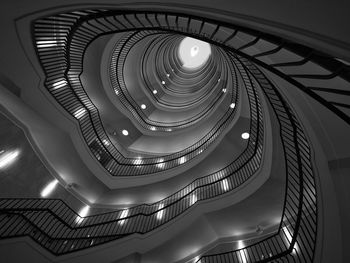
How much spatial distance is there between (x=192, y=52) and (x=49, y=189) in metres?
27.5

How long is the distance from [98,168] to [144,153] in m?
4.45

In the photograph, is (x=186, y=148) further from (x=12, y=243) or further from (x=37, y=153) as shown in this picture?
(x=12, y=243)

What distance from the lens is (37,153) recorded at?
372 inches

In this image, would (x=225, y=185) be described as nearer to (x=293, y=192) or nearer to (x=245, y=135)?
(x=245, y=135)

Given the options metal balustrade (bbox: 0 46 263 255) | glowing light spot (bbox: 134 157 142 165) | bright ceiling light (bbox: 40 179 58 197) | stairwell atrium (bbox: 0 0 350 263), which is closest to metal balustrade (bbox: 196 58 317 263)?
stairwell atrium (bbox: 0 0 350 263)

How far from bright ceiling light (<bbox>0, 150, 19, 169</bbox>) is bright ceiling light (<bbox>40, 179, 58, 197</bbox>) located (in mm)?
1976

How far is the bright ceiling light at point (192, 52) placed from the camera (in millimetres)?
→ 29719

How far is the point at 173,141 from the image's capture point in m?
15.5

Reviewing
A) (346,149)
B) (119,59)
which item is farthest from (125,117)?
(346,149)

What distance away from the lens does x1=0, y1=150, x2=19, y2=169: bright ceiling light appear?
26.0 feet

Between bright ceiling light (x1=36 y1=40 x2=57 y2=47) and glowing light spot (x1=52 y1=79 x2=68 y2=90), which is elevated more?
glowing light spot (x1=52 y1=79 x2=68 y2=90)

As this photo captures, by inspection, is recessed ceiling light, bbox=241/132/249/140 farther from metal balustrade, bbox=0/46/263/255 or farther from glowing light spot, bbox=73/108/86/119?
glowing light spot, bbox=73/108/86/119

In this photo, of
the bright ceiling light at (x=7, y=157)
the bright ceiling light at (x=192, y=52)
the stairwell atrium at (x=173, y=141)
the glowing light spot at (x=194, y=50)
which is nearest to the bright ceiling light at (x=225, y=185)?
the stairwell atrium at (x=173, y=141)

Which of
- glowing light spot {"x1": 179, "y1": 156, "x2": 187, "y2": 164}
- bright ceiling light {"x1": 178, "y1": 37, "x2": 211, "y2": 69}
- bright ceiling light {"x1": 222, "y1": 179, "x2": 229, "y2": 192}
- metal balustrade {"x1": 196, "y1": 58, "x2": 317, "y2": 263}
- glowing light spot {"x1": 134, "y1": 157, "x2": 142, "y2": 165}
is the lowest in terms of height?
metal balustrade {"x1": 196, "y1": 58, "x2": 317, "y2": 263}
